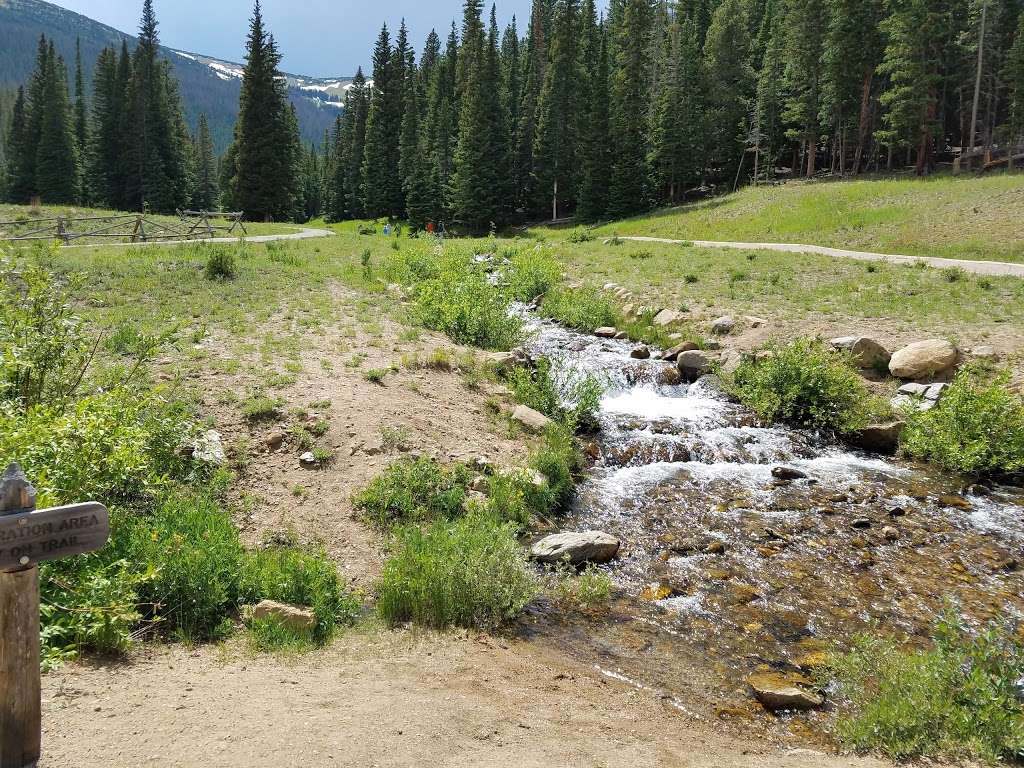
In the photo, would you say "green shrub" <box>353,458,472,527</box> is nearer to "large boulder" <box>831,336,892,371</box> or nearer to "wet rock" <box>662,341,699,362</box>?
"wet rock" <box>662,341,699,362</box>

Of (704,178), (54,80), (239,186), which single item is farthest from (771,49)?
(54,80)

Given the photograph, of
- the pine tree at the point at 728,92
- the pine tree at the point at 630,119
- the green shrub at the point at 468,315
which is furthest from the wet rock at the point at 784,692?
the pine tree at the point at 728,92

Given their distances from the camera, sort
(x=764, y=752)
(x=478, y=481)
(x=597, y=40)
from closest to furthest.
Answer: (x=764, y=752)
(x=478, y=481)
(x=597, y=40)

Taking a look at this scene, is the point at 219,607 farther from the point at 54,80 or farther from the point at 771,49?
the point at 54,80

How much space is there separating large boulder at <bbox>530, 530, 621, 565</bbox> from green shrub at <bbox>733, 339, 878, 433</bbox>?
6913mm

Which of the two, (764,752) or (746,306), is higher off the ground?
(746,306)

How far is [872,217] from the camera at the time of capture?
36500mm

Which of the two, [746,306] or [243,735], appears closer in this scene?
[243,735]

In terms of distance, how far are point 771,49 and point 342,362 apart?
62808 millimetres

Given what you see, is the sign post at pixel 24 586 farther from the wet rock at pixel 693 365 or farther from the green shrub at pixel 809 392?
the wet rock at pixel 693 365

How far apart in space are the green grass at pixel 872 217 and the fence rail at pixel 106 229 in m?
26.4

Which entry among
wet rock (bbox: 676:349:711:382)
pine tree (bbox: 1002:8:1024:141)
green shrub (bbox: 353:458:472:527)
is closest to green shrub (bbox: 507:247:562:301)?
wet rock (bbox: 676:349:711:382)

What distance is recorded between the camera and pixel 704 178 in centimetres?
6600

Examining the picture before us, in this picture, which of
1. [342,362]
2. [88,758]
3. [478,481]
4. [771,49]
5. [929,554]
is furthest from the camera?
[771,49]
